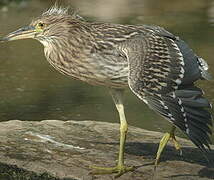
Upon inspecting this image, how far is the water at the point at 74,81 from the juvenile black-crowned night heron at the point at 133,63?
2.69 m

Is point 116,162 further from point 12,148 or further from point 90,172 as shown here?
point 12,148

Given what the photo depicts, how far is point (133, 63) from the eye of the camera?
5.79 meters

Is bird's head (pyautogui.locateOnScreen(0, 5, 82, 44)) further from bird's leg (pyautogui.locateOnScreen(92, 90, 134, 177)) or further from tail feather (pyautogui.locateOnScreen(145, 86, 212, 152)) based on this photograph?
tail feather (pyautogui.locateOnScreen(145, 86, 212, 152))

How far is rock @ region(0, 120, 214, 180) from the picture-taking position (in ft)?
20.2

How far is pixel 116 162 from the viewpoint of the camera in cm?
655

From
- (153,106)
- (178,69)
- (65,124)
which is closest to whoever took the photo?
(153,106)

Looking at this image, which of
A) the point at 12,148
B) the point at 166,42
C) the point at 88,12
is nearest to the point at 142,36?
the point at 166,42

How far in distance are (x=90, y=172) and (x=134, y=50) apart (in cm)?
116

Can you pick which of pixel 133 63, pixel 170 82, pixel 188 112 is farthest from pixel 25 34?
pixel 188 112

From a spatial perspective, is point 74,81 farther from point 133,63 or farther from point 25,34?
point 133,63

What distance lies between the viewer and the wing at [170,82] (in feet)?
18.4

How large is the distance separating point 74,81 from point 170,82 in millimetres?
5406

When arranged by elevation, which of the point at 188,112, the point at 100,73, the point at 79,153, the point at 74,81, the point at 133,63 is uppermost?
the point at 133,63

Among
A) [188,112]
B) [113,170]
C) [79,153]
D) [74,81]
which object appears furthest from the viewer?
[74,81]
